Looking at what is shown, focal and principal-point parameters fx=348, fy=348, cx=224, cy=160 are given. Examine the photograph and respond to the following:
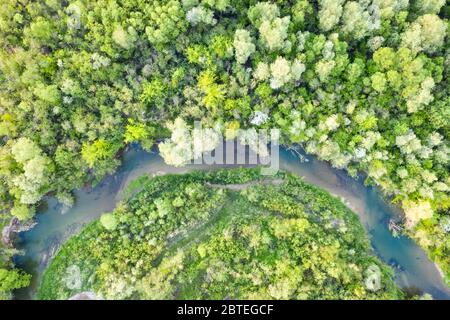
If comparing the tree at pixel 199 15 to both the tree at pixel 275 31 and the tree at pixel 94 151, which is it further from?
the tree at pixel 94 151

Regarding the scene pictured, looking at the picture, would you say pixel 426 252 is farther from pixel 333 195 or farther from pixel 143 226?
pixel 143 226

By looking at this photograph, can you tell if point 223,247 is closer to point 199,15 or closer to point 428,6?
point 199,15

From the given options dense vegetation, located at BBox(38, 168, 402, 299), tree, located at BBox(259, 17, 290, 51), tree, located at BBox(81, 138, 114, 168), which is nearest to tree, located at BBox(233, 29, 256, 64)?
tree, located at BBox(259, 17, 290, 51)

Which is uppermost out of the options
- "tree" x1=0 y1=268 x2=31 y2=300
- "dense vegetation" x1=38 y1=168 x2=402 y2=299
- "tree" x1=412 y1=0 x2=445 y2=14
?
"tree" x1=412 y1=0 x2=445 y2=14

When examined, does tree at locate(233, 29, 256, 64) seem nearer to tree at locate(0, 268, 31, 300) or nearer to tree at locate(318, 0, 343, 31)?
tree at locate(318, 0, 343, 31)

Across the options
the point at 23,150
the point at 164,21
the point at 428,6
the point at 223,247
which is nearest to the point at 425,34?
the point at 428,6

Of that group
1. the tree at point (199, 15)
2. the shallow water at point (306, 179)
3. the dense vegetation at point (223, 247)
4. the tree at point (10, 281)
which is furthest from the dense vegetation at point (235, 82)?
the tree at point (10, 281)
